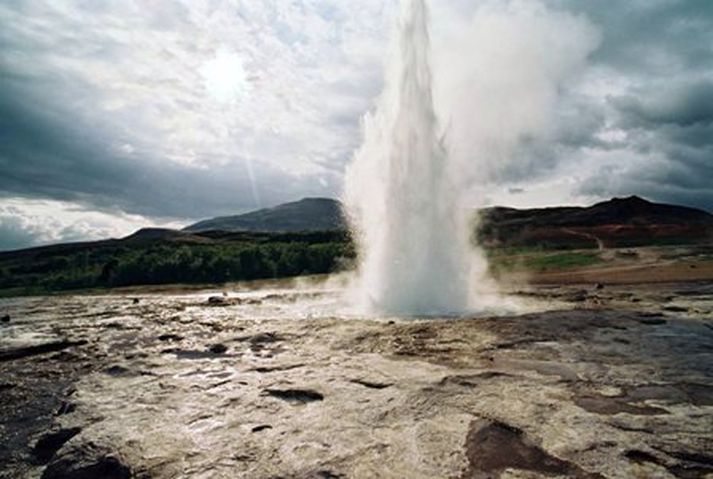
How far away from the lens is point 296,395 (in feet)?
28.2

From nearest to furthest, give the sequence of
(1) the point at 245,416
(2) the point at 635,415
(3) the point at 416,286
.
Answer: (2) the point at 635,415 < (1) the point at 245,416 < (3) the point at 416,286

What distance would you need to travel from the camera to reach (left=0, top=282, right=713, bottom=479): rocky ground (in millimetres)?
5977

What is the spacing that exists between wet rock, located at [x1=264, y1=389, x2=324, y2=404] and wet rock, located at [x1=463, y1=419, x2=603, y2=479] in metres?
2.76

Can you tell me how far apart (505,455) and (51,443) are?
254 inches

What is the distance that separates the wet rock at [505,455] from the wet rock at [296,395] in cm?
276

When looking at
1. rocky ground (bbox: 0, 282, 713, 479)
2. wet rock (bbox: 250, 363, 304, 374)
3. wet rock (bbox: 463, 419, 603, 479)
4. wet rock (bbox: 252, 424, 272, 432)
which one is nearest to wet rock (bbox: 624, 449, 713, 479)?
rocky ground (bbox: 0, 282, 713, 479)

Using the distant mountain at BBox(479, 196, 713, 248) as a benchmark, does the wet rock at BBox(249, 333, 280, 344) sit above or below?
below

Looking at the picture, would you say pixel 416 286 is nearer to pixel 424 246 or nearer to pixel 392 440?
pixel 424 246

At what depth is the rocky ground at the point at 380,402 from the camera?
5977 mm

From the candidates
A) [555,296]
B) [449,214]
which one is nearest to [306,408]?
[449,214]

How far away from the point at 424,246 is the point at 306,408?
43.8 ft

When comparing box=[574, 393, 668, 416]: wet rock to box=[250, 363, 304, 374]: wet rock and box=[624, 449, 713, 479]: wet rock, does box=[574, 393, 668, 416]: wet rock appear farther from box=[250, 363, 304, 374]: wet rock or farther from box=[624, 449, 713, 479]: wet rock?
box=[250, 363, 304, 374]: wet rock

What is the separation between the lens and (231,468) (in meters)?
6.00

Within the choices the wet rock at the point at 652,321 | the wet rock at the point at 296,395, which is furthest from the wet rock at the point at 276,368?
A: the wet rock at the point at 652,321
